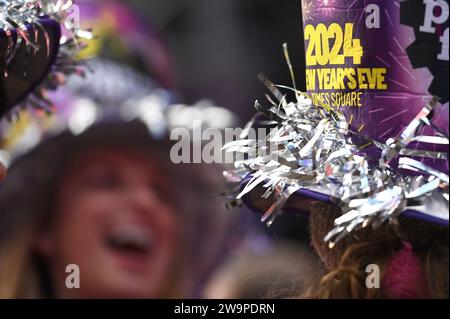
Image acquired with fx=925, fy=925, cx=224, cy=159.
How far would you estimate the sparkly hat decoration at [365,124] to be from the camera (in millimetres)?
1893

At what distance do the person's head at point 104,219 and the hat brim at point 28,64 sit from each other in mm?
1467

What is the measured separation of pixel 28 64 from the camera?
2812 millimetres

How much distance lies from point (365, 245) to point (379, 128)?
258 millimetres

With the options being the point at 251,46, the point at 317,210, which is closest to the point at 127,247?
the point at 251,46

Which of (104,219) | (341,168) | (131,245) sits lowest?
(131,245)

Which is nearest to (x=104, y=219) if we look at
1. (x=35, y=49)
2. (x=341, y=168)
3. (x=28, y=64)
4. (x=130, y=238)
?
A: (x=130, y=238)

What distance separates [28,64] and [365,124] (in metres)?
1.20

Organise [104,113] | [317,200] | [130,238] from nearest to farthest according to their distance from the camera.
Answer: [317,200] < [130,238] < [104,113]

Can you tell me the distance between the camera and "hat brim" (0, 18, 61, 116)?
274 cm

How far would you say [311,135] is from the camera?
2.14 m

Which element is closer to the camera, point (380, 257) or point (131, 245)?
point (380, 257)

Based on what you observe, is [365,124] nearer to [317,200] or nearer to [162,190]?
[317,200]

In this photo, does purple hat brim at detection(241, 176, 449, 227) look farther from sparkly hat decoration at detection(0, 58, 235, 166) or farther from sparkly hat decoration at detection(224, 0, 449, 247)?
sparkly hat decoration at detection(0, 58, 235, 166)

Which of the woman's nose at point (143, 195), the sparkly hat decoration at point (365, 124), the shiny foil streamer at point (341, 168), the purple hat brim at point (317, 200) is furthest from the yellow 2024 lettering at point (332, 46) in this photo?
the woman's nose at point (143, 195)
